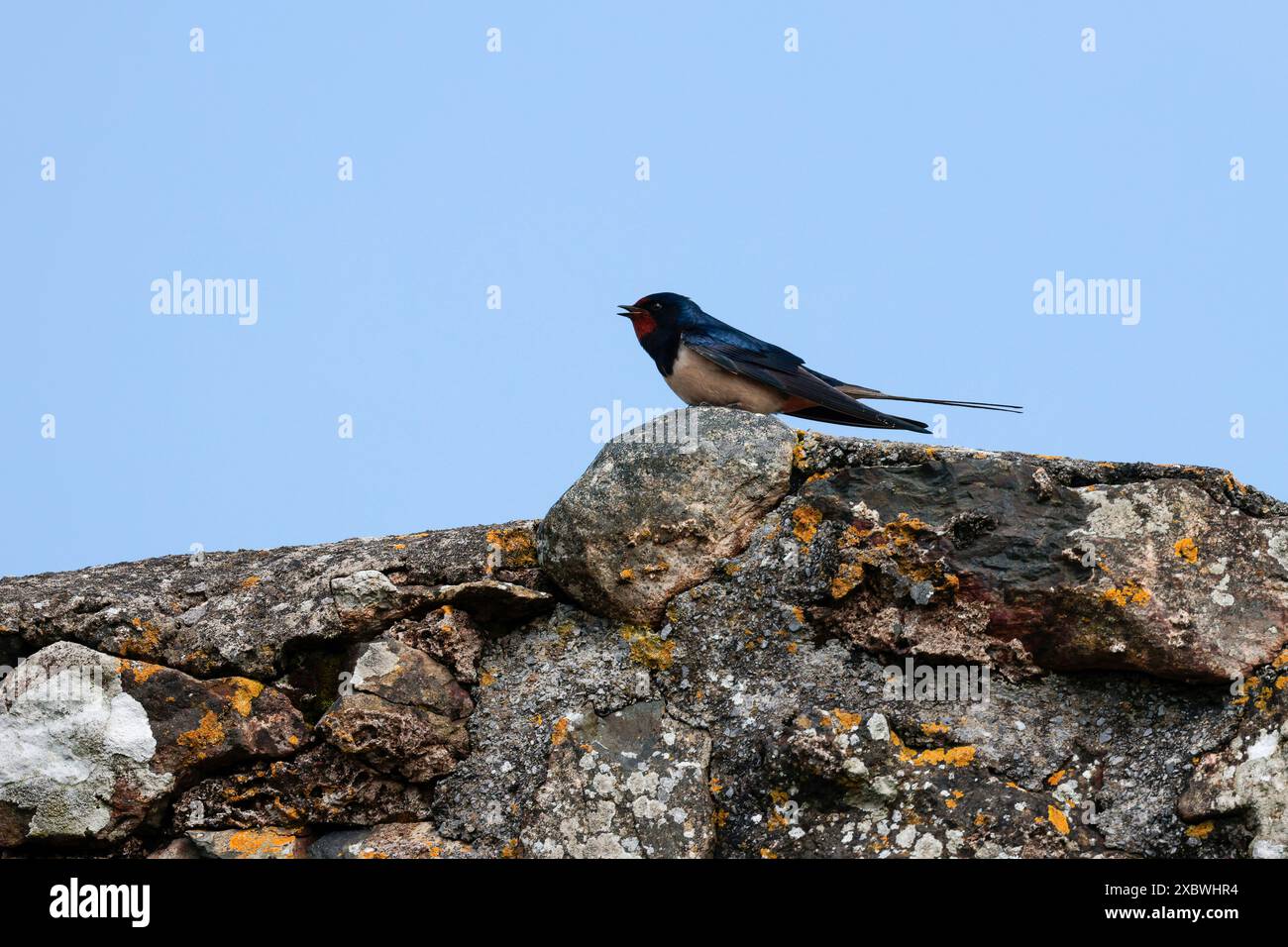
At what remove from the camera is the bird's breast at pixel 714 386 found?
6.27 meters

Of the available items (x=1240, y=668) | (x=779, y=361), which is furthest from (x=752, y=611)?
(x=779, y=361)

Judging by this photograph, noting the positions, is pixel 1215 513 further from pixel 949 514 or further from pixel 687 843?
pixel 687 843

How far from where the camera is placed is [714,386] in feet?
20.9

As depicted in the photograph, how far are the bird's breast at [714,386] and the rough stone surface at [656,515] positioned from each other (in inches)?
57.3

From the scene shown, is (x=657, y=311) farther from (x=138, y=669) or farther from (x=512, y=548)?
(x=138, y=669)

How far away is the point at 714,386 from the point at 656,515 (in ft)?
5.92

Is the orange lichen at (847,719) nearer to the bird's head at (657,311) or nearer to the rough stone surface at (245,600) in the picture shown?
the rough stone surface at (245,600)

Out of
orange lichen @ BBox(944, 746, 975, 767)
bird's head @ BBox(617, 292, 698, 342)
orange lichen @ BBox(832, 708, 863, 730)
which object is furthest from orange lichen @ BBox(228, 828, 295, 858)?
bird's head @ BBox(617, 292, 698, 342)

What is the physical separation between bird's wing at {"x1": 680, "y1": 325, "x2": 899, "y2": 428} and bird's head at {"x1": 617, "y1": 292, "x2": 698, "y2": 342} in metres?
0.22

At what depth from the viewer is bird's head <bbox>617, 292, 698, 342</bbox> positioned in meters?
6.77

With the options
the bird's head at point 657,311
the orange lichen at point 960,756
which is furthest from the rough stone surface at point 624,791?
the bird's head at point 657,311

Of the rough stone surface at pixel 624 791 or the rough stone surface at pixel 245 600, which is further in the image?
the rough stone surface at pixel 245 600

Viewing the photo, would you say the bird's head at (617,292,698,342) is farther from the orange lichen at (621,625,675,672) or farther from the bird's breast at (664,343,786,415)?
the orange lichen at (621,625,675,672)

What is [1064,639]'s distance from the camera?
427 centimetres
